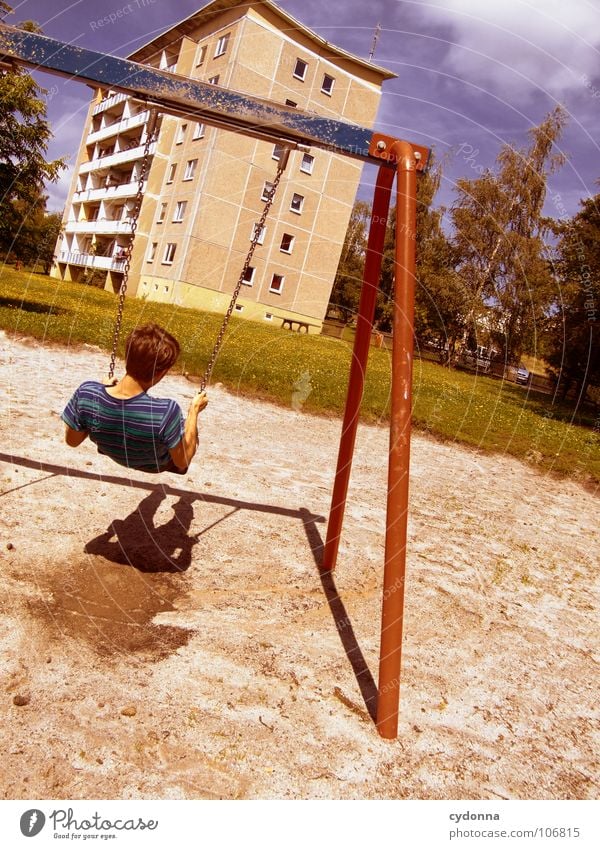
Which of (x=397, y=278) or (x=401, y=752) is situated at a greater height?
(x=397, y=278)

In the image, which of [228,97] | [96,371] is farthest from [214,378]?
[228,97]

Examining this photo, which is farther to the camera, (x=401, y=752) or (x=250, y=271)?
(x=250, y=271)

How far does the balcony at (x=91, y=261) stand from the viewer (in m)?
37.6

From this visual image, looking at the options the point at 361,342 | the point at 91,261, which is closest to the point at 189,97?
the point at 361,342

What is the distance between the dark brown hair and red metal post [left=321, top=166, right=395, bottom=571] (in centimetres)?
146

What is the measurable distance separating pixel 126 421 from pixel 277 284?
26.5 metres

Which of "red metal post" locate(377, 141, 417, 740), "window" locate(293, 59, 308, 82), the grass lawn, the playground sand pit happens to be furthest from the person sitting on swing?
"window" locate(293, 59, 308, 82)

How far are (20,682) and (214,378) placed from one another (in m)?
9.82

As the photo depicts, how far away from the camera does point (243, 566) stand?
5051 mm

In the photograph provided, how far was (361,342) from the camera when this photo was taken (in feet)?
15.4

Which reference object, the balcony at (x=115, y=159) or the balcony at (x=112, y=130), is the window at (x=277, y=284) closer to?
the balcony at (x=115, y=159)

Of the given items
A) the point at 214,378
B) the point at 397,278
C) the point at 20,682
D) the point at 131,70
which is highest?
the point at 131,70

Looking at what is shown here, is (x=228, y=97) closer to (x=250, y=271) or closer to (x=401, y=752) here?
(x=401, y=752)

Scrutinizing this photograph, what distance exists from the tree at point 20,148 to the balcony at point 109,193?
22.2 meters
